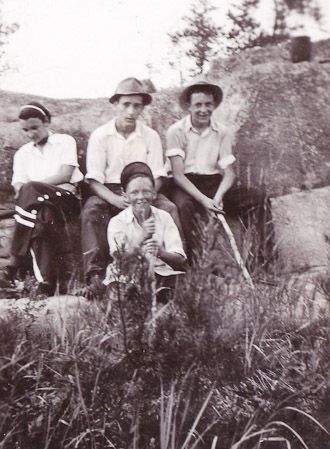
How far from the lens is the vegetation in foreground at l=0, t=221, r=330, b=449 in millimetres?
2977

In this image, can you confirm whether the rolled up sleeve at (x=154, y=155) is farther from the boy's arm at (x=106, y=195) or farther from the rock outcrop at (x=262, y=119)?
the rock outcrop at (x=262, y=119)

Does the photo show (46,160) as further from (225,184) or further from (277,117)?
(277,117)

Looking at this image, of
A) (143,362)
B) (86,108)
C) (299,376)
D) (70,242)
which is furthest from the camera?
(86,108)

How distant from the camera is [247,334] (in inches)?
138

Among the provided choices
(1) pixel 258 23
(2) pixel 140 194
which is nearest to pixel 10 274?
(2) pixel 140 194

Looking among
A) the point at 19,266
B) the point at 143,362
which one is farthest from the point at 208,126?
the point at 143,362

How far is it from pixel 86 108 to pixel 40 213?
2.08 meters

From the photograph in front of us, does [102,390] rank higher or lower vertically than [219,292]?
lower

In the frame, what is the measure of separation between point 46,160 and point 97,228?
3.08ft

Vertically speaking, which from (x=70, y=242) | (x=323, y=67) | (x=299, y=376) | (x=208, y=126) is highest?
(x=323, y=67)

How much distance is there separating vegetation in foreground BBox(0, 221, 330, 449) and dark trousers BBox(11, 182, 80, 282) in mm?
1607

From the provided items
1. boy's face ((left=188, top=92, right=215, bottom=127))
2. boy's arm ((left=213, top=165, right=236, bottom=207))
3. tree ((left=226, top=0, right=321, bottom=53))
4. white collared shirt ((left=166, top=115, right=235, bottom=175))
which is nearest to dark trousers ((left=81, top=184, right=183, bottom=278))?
boy's arm ((left=213, top=165, right=236, bottom=207))

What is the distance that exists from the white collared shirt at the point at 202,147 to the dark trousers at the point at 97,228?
616mm

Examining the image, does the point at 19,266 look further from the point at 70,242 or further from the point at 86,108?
the point at 86,108
